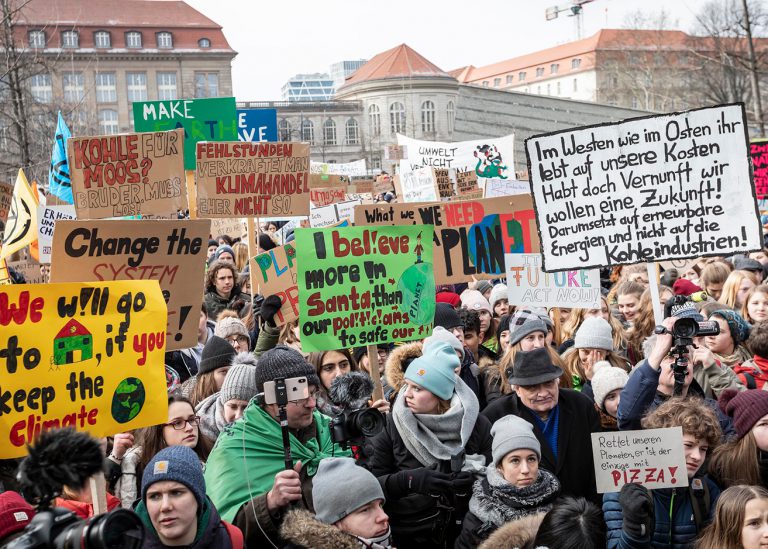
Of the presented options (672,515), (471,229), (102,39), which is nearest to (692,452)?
(672,515)

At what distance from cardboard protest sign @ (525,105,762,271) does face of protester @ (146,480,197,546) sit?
2699 millimetres

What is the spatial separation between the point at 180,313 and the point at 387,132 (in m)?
93.0

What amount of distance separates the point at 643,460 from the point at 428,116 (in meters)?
93.5

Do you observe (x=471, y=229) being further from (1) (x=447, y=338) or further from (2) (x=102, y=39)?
(2) (x=102, y=39)

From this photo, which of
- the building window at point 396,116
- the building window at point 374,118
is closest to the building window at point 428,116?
the building window at point 396,116

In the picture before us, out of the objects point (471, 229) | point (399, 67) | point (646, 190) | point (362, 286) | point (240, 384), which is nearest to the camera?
point (240, 384)

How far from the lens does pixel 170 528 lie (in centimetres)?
335

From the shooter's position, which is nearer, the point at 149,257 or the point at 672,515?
the point at 672,515

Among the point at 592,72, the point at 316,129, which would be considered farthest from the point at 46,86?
the point at 592,72

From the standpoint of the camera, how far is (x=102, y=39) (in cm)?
9344

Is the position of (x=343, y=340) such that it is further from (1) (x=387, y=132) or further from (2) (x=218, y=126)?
(1) (x=387, y=132)

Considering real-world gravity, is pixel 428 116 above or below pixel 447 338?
above

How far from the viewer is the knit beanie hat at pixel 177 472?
339cm

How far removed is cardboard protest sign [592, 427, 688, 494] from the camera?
3.77 metres
